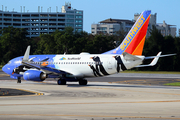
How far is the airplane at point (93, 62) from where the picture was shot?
39.9m

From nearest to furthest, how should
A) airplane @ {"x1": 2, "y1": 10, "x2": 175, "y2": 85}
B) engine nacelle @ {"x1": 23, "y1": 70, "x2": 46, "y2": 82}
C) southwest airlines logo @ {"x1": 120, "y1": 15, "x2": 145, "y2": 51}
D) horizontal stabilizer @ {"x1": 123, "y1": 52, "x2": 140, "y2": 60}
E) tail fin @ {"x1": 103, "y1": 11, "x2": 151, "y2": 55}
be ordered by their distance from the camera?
1. horizontal stabilizer @ {"x1": 123, "y1": 52, "x2": 140, "y2": 60}
2. airplane @ {"x1": 2, "y1": 10, "x2": 175, "y2": 85}
3. tail fin @ {"x1": 103, "y1": 11, "x2": 151, "y2": 55}
4. southwest airlines logo @ {"x1": 120, "y1": 15, "x2": 145, "y2": 51}
5. engine nacelle @ {"x1": 23, "y1": 70, "x2": 46, "y2": 82}

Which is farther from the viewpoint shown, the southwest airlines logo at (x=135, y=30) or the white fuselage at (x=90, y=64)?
the southwest airlines logo at (x=135, y=30)

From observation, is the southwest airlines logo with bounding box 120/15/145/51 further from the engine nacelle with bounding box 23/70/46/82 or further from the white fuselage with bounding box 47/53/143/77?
the engine nacelle with bounding box 23/70/46/82

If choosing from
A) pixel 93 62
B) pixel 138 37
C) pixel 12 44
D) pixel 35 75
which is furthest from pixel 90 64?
pixel 12 44

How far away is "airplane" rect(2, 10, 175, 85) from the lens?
39875 mm

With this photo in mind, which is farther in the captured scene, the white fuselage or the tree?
the tree

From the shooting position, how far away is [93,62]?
4125 cm

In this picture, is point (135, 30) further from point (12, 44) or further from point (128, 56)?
point (12, 44)

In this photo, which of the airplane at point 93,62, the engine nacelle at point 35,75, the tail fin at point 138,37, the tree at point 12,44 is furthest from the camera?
the tree at point 12,44

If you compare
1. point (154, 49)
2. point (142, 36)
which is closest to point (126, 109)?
point (142, 36)

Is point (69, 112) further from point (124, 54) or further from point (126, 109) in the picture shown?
point (124, 54)

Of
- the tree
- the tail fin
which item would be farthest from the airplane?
the tree

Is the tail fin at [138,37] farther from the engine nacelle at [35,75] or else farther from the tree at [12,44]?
the tree at [12,44]

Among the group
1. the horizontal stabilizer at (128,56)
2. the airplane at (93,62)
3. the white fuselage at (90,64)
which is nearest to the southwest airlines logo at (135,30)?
the airplane at (93,62)
